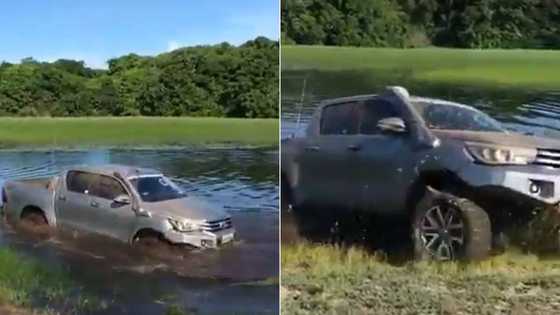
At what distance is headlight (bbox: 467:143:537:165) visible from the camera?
237 inches

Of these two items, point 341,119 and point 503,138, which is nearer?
point 503,138

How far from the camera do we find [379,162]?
20.5ft

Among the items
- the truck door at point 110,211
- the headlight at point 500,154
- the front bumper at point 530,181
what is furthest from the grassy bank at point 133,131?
the front bumper at point 530,181

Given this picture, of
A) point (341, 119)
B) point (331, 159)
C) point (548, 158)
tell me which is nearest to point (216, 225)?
point (331, 159)

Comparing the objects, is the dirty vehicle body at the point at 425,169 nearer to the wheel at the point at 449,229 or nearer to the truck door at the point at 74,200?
the wheel at the point at 449,229

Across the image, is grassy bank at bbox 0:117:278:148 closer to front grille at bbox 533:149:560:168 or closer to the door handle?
the door handle

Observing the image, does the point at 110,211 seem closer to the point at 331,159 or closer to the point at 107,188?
the point at 107,188

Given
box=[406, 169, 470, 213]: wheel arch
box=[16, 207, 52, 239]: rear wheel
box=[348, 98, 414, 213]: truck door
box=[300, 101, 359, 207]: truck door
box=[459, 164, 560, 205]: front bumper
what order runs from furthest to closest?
1. box=[16, 207, 52, 239]: rear wheel
2. box=[300, 101, 359, 207]: truck door
3. box=[348, 98, 414, 213]: truck door
4. box=[406, 169, 470, 213]: wheel arch
5. box=[459, 164, 560, 205]: front bumper

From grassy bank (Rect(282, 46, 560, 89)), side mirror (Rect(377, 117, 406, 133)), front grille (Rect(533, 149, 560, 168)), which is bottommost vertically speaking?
front grille (Rect(533, 149, 560, 168))

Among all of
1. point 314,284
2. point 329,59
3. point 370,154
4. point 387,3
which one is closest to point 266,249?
point 314,284

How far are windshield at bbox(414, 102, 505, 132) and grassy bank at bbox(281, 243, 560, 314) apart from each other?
2.67ft

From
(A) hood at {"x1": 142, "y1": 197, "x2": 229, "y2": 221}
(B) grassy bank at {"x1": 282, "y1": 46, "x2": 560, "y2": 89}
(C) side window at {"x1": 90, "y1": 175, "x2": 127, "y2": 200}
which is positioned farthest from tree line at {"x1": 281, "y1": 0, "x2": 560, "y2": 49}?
(C) side window at {"x1": 90, "y1": 175, "x2": 127, "y2": 200}

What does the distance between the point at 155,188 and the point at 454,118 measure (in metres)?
1.96

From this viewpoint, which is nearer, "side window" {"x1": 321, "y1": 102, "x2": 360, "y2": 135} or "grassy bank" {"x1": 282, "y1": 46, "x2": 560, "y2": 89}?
"grassy bank" {"x1": 282, "y1": 46, "x2": 560, "y2": 89}
